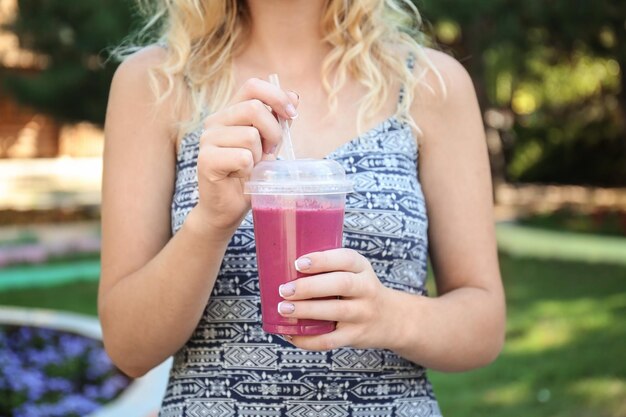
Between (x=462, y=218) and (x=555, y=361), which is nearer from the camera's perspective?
(x=462, y=218)

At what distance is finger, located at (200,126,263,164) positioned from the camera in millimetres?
1541

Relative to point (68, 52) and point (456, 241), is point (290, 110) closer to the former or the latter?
point (456, 241)

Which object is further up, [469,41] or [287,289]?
[469,41]

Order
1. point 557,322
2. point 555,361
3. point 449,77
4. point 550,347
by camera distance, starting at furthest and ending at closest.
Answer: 1. point 557,322
2. point 550,347
3. point 555,361
4. point 449,77

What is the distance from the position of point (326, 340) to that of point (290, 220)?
0.67ft

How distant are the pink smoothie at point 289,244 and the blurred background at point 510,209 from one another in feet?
4.38

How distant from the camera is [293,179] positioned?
1.56m

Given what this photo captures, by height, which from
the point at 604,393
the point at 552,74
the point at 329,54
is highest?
the point at 552,74

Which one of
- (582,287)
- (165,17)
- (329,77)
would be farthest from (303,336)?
(582,287)

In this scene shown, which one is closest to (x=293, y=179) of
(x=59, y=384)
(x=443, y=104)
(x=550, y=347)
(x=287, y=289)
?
(x=287, y=289)

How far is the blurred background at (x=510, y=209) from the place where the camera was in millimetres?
5898

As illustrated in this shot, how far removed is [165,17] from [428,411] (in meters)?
1.16

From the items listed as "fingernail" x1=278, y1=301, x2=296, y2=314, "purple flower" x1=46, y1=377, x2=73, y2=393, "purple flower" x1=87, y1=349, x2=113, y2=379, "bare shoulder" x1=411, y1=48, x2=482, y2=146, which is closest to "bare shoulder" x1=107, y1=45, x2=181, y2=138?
"bare shoulder" x1=411, y1=48, x2=482, y2=146

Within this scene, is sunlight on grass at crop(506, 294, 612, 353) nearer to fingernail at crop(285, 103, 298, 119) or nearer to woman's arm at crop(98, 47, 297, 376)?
woman's arm at crop(98, 47, 297, 376)
